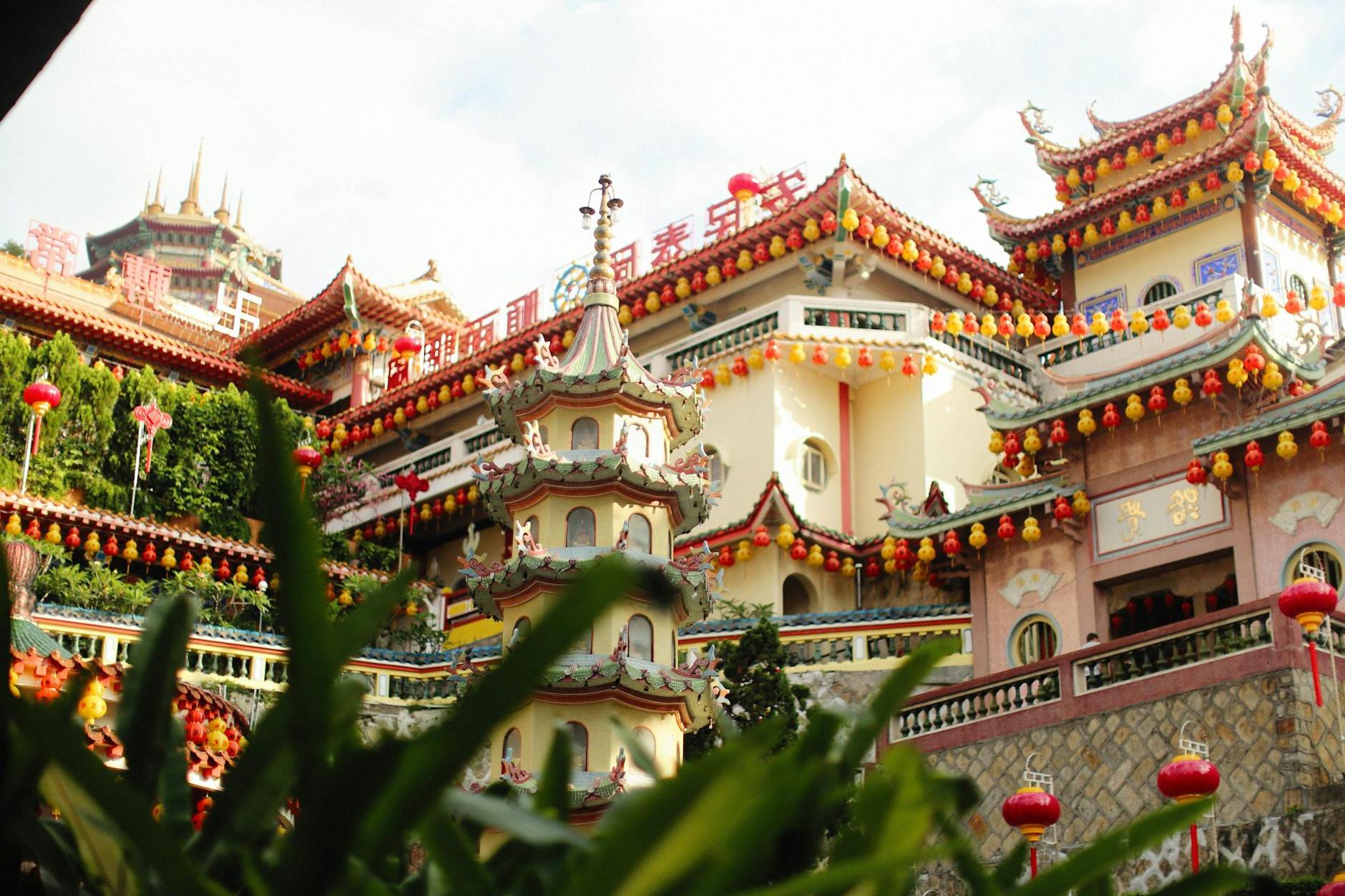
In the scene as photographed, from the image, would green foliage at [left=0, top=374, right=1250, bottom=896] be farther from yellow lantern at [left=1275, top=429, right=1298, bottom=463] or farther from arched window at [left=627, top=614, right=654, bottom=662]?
yellow lantern at [left=1275, top=429, right=1298, bottom=463]

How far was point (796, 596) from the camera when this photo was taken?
76.0 feet

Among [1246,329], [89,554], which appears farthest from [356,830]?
[89,554]

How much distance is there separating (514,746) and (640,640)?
4.04 ft

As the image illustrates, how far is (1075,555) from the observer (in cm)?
1855

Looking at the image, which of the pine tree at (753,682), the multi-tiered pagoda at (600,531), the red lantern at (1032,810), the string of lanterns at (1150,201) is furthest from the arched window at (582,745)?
the string of lanterns at (1150,201)

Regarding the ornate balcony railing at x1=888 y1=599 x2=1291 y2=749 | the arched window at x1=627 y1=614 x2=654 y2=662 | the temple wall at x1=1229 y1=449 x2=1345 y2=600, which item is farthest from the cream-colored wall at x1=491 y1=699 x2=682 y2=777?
the temple wall at x1=1229 y1=449 x2=1345 y2=600

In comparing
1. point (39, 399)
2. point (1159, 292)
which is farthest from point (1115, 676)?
point (39, 399)

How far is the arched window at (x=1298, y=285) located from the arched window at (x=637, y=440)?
50.0ft

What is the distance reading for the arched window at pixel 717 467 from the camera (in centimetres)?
2381

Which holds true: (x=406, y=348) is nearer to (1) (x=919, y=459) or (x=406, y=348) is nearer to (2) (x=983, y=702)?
(1) (x=919, y=459)

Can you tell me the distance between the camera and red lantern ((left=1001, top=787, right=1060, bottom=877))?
1178 centimetres

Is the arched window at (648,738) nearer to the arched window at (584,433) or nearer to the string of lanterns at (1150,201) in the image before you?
the arched window at (584,433)

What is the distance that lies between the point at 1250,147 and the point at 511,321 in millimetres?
12662

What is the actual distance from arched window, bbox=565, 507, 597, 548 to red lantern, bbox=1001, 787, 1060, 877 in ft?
12.4
